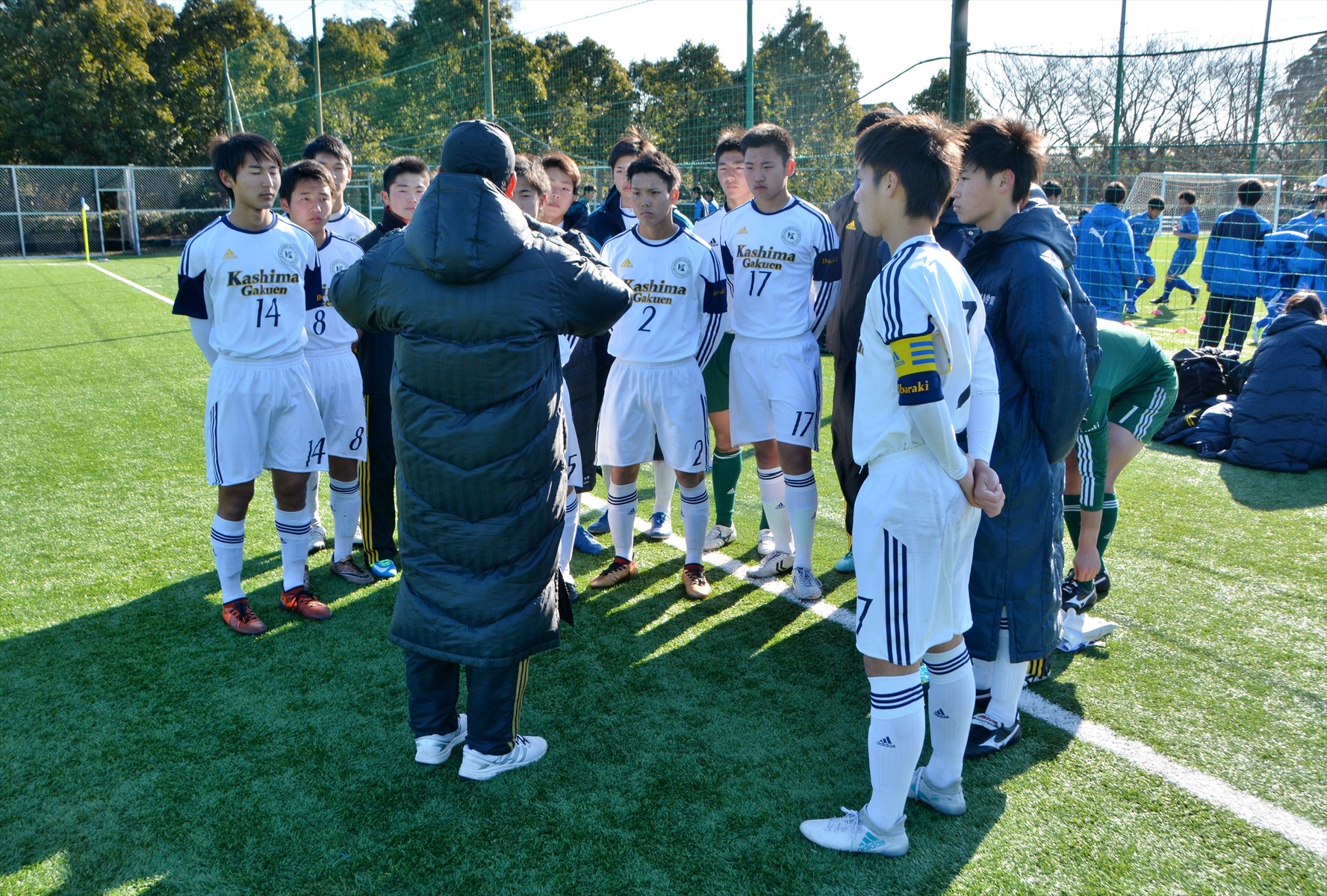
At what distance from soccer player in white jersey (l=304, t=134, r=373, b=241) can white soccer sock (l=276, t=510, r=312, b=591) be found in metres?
1.60

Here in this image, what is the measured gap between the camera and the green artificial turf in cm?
267

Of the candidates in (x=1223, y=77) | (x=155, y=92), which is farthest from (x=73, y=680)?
(x=155, y=92)

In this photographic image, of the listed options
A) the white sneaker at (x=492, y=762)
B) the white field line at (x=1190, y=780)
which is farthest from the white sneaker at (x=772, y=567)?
the white sneaker at (x=492, y=762)

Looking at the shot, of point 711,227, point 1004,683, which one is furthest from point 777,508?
point 1004,683

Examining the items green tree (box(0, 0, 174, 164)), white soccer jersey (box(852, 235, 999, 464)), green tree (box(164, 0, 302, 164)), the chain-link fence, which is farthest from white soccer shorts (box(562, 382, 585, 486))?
green tree (box(0, 0, 174, 164))

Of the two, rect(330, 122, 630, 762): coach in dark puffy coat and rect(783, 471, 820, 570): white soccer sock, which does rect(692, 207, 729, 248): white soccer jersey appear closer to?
rect(783, 471, 820, 570): white soccer sock

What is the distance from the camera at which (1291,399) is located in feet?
22.0

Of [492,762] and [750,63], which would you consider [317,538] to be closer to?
[492,762]

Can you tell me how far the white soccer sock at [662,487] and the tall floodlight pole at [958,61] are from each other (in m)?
2.79

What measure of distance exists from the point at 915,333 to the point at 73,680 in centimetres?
362

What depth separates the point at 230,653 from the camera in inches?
159

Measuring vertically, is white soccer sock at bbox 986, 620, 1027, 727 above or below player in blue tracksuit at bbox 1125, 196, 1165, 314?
below

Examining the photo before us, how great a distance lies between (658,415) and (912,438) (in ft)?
7.67

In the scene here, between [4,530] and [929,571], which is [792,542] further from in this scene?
[4,530]
